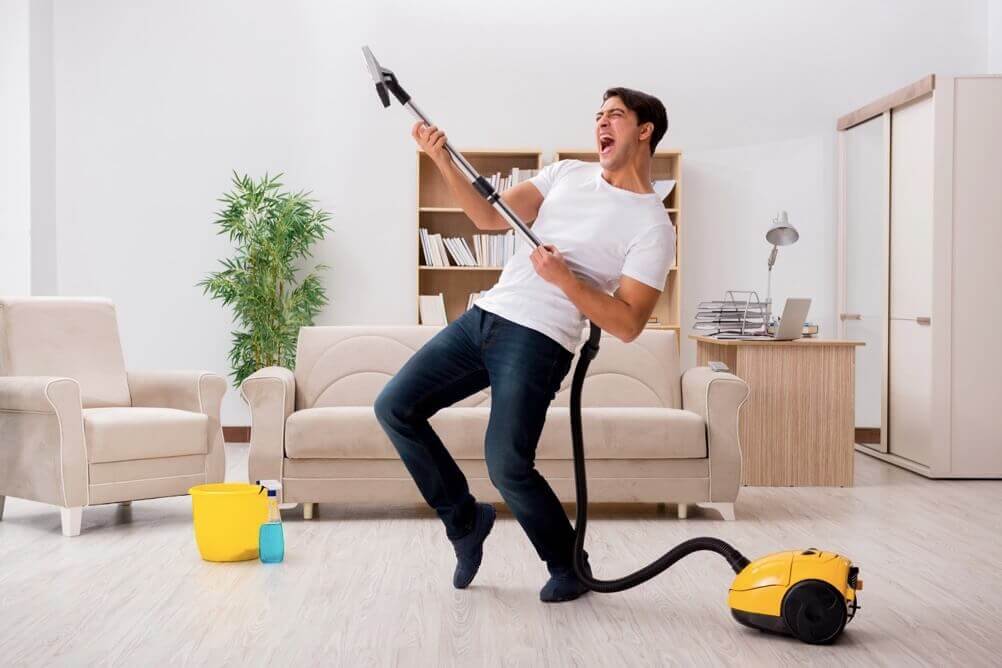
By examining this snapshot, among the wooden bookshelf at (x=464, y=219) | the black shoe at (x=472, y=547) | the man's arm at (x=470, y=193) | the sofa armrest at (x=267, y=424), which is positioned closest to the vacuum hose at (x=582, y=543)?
the black shoe at (x=472, y=547)

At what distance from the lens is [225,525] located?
3348mm

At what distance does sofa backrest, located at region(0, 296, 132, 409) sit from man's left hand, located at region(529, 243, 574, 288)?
2.61 meters

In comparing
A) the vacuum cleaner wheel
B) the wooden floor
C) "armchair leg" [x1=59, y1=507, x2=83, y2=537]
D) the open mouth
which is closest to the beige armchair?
"armchair leg" [x1=59, y1=507, x2=83, y2=537]

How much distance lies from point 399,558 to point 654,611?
977 mm

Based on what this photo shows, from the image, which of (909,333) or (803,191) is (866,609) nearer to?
(909,333)

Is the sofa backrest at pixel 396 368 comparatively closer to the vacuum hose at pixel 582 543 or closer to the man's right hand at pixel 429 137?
the vacuum hose at pixel 582 543

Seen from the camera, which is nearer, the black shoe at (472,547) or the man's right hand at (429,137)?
the man's right hand at (429,137)

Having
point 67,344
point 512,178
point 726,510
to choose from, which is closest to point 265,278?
point 512,178

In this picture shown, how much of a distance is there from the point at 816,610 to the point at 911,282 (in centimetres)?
359

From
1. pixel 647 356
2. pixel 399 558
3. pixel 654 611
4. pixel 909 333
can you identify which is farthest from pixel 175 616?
pixel 909 333

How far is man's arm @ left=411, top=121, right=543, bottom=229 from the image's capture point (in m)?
2.52

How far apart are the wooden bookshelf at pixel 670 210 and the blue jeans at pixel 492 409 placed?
11.6 ft

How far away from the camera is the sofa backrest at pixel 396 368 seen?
4566mm

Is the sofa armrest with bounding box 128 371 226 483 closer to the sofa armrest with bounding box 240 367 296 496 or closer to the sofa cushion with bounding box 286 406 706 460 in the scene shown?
the sofa armrest with bounding box 240 367 296 496
